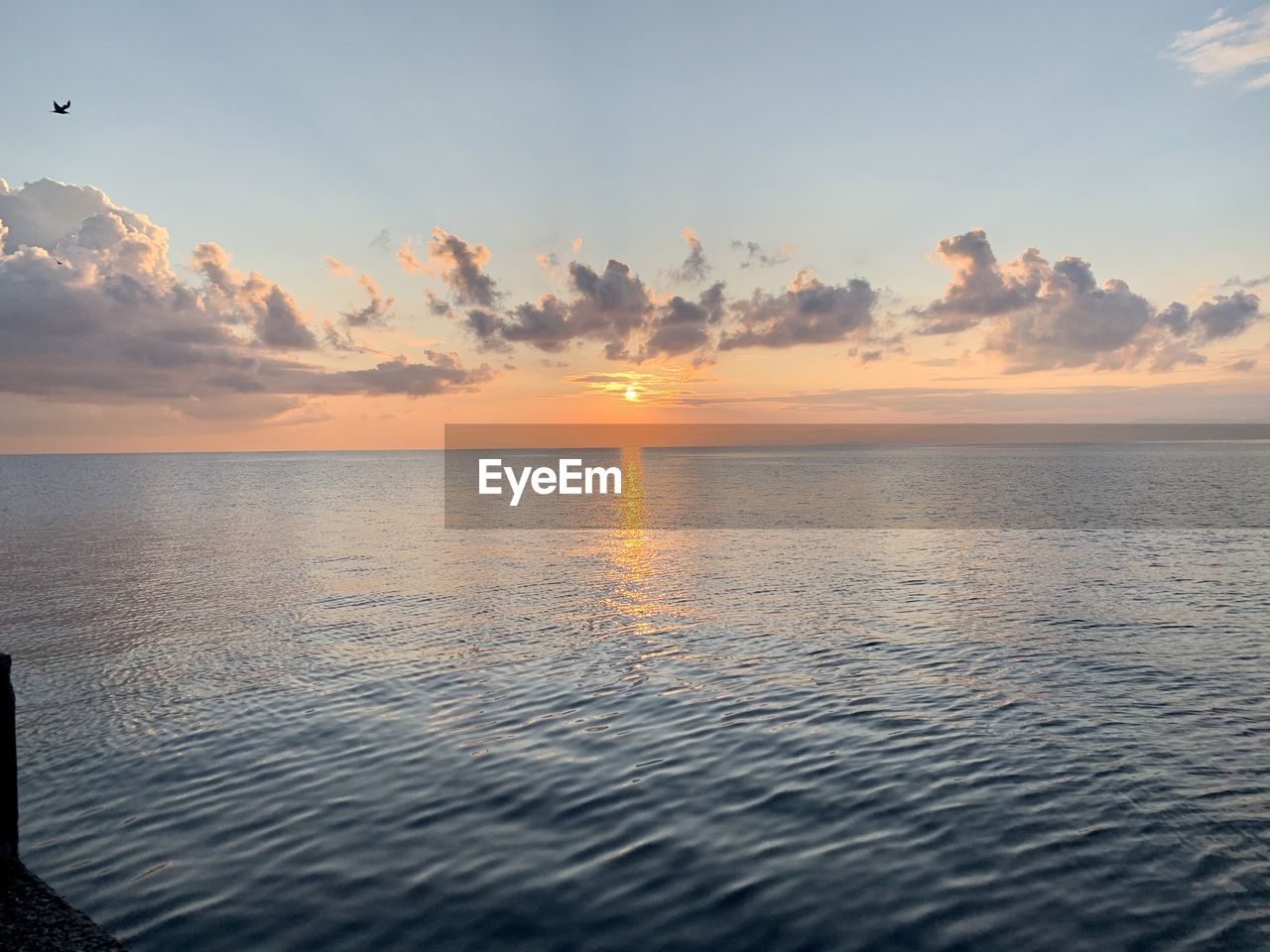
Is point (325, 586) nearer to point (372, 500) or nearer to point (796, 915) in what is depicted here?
point (796, 915)

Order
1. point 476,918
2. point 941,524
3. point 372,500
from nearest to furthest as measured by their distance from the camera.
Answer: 1. point 476,918
2. point 941,524
3. point 372,500

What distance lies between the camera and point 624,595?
4159 centimetres

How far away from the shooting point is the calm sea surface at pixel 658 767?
480 inches

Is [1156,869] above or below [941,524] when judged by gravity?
above

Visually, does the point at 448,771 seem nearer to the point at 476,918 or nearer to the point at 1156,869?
the point at 476,918


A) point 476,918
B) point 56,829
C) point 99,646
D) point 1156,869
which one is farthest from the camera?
point 99,646

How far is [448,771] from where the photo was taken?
17.8 meters

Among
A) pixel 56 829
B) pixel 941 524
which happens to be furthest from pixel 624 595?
pixel 941 524

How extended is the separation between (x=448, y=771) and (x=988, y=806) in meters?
11.1

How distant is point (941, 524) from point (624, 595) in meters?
45.1

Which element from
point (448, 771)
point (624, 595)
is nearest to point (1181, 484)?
point (624, 595)

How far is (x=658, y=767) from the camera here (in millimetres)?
17969

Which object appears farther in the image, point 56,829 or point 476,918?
point 56,829

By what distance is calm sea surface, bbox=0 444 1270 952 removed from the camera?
480 inches
